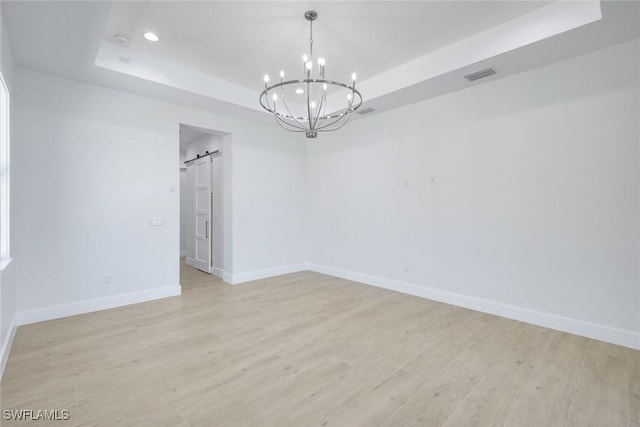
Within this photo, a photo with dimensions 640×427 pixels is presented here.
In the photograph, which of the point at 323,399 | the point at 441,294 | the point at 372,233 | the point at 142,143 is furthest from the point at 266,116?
the point at 323,399

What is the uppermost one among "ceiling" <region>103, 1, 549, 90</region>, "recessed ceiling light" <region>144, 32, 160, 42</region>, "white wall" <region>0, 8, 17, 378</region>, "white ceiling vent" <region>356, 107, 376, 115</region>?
"ceiling" <region>103, 1, 549, 90</region>

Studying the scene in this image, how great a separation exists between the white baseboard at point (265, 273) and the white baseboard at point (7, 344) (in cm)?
269

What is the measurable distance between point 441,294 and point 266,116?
404cm

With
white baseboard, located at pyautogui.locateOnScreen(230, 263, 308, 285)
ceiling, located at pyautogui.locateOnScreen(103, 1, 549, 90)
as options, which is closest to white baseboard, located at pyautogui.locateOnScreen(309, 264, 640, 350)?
white baseboard, located at pyautogui.locateOnScreen(230, 263, 308, 285)

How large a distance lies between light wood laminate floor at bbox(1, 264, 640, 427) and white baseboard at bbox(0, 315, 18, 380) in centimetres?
6

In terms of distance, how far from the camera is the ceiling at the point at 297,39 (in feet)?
8.77

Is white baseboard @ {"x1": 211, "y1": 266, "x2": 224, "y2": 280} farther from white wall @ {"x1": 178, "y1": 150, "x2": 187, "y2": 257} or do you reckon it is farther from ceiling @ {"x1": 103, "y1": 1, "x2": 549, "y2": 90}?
ceiling @ {"x1": 103, "y1": 1, "x2": 549, "y2": 90}

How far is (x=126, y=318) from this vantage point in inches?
142

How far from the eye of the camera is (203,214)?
641 cm

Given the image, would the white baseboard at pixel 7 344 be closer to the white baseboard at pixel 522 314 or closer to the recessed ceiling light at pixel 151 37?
the recessed ceiling light at pixel 151 37

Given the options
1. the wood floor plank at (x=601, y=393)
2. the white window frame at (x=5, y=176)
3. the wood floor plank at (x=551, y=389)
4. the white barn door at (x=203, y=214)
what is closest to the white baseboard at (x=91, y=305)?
the white window frame at (x=5, y=176)

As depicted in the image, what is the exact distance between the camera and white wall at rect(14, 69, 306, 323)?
135 inches

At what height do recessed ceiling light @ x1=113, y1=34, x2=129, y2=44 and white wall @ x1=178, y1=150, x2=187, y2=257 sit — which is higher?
recessed ceiling light @ x1=113, y1=34, x2=129, y2=44

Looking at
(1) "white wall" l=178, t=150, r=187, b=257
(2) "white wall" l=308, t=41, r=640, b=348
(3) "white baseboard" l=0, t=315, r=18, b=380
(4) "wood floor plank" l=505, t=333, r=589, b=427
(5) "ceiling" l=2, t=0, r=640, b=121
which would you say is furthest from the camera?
(1) "white wall" l=178, t=150, r=187, b=257
